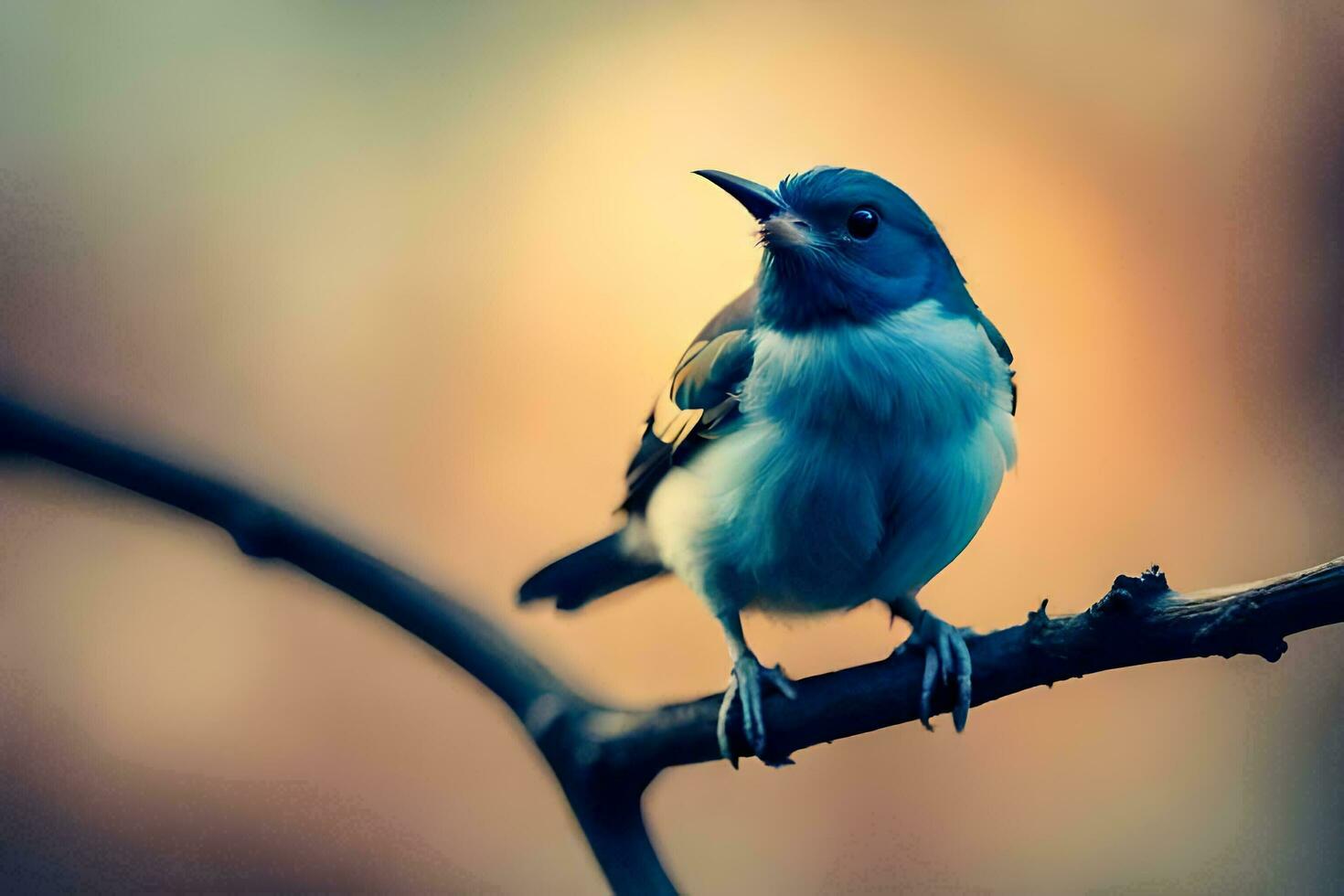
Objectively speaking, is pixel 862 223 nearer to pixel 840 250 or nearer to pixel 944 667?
pixel 840 250

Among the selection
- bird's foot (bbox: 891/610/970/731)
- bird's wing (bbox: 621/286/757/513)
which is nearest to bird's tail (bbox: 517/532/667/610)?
bird's wing (bbox: 621/286/757/513)

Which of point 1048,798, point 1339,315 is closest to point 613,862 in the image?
point 1048,798

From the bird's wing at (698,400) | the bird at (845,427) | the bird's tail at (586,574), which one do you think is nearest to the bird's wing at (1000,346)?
the bird at (845,427)

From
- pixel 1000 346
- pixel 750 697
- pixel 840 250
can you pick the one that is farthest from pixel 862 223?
pixel 750 697

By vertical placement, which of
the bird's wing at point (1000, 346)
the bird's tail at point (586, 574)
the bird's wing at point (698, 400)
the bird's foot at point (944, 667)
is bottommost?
the bird's tail at point (586, 574)

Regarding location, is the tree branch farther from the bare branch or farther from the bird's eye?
the bird's eye

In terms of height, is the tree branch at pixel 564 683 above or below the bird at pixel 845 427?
below

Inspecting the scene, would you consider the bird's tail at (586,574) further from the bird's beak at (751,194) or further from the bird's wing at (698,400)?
the bird's beak at (751,194)

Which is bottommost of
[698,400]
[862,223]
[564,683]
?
[564,683]
